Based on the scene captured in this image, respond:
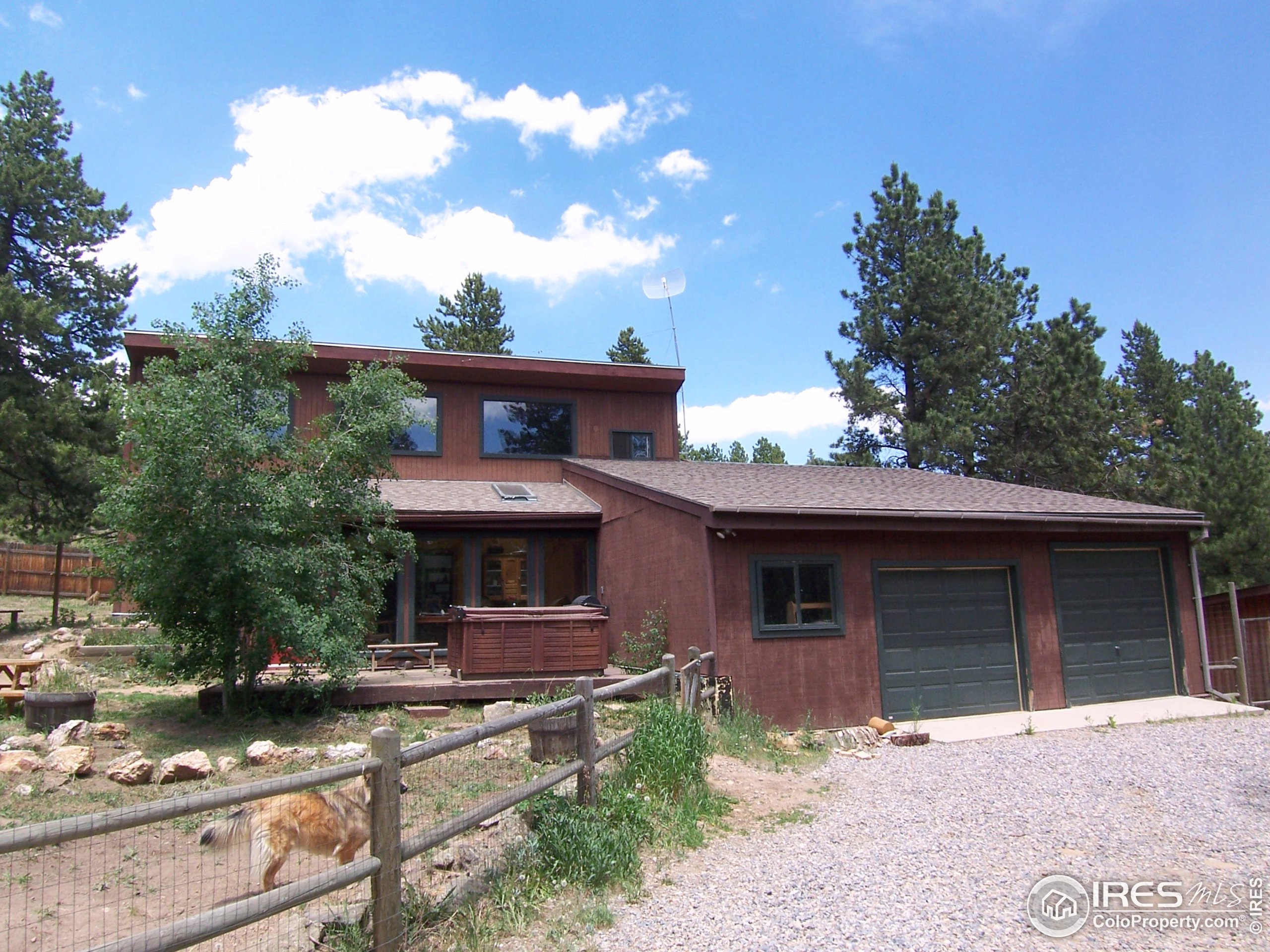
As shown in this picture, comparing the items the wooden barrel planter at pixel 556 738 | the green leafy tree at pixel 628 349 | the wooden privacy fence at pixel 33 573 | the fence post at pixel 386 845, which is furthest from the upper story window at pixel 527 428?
the green leafy tree at pixel 628 349

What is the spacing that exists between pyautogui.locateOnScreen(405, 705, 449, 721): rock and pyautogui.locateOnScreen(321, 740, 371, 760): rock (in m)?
1.59

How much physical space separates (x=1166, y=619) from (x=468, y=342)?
24830 millimetres

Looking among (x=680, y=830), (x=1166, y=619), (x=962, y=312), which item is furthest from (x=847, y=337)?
(x=680, y=830)

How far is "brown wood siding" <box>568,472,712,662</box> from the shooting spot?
1026 cm

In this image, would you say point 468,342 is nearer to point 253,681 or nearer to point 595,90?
point 595,90

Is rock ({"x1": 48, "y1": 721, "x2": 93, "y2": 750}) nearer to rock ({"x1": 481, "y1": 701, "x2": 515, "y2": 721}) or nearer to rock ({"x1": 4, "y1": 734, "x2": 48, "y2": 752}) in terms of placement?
rock ({"x1": 4, "y1": 734, "x2": 48, "y2": 752})

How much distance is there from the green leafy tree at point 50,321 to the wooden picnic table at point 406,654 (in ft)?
29.0

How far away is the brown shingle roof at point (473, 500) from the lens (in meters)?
13.1

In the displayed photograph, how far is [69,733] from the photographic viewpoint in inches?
300

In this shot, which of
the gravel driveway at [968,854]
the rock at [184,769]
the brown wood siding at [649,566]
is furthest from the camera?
the brown wood siding at [649,566]

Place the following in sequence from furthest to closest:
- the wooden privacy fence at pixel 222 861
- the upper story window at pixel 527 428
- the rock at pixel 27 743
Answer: the upper story window at pixel 527 428
the rock at pixel 27 743
the wooden privacy fence at pixel 222 861

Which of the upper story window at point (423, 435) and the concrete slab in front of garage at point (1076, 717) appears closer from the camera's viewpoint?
the concrete slab in front of garage at point (1076, 717)

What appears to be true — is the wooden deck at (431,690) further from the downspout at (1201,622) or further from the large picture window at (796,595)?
the downspout at (1201,622)

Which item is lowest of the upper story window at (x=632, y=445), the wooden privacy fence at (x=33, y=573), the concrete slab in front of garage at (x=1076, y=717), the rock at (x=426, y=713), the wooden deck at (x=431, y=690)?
the concrete slab in front of garage at (x=1076, y=717)
